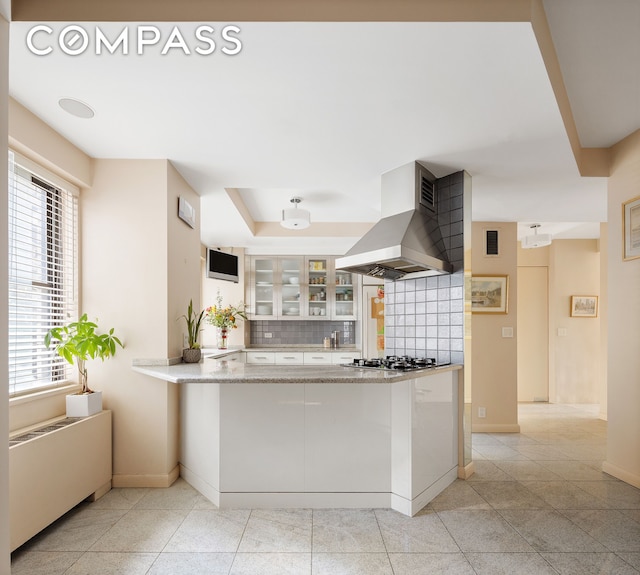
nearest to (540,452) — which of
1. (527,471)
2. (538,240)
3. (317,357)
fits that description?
(527,471)

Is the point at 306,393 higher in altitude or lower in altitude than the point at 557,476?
higher

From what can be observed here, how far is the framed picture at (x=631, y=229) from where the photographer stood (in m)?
3.03

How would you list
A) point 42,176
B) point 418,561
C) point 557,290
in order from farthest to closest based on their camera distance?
point 557,290 → point 42,176 → point 418,561

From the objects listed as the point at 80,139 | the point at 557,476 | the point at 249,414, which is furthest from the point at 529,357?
the point at 80,139

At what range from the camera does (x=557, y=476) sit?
10.8ft

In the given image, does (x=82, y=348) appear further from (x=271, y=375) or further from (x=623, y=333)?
(x=623, y=333)

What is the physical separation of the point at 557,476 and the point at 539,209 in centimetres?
251

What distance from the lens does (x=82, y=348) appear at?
2680 millimetres

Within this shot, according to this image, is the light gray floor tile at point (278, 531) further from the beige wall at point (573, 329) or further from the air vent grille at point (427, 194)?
the beige wall at point (573, 329)

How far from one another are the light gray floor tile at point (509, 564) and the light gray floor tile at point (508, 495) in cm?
61

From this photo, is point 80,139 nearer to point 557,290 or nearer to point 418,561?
point 418,561

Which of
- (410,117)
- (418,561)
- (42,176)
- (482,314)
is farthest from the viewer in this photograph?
(482,314)

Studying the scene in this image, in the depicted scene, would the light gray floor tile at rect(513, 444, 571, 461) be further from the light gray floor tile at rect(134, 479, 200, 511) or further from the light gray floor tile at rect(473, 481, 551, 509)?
the light gray floor tile at rect(134, 479, 200, 511)

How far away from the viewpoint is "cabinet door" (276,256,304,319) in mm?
6402
